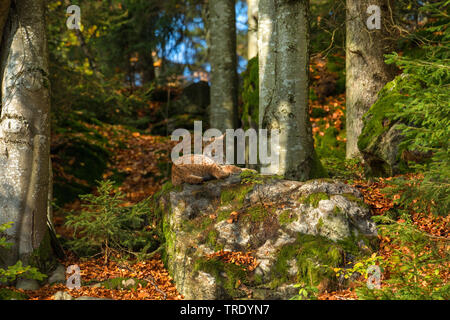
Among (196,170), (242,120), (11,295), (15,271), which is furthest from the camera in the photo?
(242,120)

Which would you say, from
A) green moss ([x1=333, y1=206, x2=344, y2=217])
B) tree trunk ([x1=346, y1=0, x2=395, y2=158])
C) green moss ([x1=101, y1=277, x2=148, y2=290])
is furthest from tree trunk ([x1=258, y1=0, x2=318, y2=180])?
tree trunk ([x1=346, y1=0, x2=395, y2=158])

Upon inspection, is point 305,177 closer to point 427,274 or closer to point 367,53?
point 427,274

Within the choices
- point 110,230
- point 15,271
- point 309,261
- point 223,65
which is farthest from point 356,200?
point 223,65

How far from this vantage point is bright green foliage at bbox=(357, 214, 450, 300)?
3.91 meters

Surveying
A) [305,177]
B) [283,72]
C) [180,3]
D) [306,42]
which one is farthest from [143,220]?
[180,3]

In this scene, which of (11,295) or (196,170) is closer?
(11,295)

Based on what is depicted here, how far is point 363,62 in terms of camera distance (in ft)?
29.6

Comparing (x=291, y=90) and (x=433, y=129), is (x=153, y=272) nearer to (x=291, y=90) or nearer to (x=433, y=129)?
(x=291, y=90)

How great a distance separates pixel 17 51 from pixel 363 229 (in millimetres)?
5270

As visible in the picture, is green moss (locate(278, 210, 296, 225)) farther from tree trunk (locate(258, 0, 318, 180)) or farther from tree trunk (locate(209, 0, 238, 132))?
tree trunk (locate(209, 0, 238, 132))

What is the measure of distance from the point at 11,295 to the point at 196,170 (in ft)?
9.37

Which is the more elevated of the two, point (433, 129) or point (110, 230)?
point (433, 129)

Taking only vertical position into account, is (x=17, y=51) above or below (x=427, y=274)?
above

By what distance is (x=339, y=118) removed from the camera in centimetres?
1095
